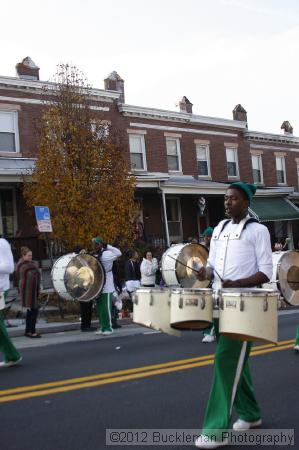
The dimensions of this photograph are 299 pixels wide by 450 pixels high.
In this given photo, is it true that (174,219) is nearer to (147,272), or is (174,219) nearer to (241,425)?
(147,272)

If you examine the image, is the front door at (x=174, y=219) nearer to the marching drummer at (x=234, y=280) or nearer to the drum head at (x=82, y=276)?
the drum head at (x=82, y=276)

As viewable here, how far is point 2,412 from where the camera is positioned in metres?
5.45

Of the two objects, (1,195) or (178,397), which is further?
(1,195)

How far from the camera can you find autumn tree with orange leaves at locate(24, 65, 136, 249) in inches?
659

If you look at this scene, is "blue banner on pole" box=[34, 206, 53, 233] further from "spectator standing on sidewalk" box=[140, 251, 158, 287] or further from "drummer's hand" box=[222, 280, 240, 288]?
"drummer's hand" box=[222, 280, 240, 288]

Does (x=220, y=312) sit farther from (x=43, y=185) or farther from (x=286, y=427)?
(x=43, y=185)

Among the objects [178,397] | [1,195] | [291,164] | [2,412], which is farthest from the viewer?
[291,164]

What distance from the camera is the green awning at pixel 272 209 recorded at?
89.3ft

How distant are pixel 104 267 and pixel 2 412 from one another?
573cm

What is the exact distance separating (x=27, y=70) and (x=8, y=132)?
311 cm

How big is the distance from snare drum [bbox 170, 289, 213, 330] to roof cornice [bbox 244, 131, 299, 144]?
27852mm

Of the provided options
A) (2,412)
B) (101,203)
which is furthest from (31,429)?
(101,203)

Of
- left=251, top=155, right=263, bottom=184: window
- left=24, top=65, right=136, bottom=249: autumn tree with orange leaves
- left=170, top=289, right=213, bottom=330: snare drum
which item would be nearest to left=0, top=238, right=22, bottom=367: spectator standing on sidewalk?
left=170, top=289, right=213, bottom=330: snare drum

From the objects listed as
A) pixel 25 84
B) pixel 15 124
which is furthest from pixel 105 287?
pixel 25 84
